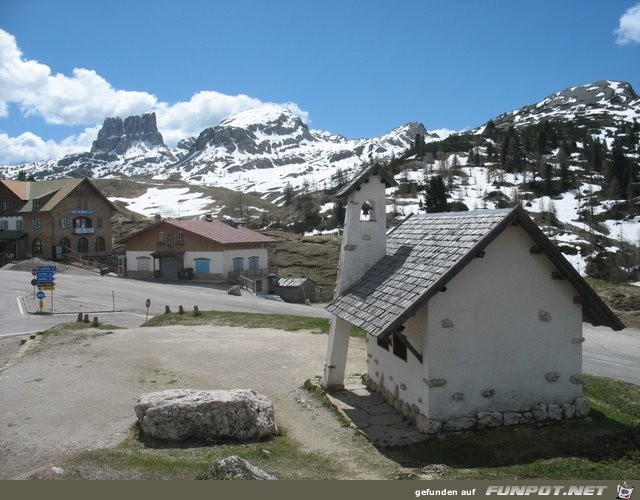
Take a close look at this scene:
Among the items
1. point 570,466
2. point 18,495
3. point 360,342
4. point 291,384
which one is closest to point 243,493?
point 18,495

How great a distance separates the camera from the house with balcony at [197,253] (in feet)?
180

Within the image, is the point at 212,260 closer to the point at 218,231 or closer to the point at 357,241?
the point at 218,231

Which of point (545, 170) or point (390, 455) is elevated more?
point (545, 170)

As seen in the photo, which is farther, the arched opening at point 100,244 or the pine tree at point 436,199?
the pine tree at point 436,199

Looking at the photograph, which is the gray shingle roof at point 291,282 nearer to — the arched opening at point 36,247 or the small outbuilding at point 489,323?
the arched opening at point 36,247

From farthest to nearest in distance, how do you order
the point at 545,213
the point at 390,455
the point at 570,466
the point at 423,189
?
the point at 423,189 → the point at 545,213 → the point at 390,455 → the point at 570,466

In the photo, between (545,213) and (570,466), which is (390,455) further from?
(545,213)

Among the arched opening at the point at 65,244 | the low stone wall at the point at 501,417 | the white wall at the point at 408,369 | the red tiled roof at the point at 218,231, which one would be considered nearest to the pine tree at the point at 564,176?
the red tiled roof at the point at 218,231

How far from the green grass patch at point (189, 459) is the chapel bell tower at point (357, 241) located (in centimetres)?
419

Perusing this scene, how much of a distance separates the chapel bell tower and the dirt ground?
1.54 m

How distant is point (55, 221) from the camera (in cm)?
6944

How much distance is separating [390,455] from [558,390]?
4820mm

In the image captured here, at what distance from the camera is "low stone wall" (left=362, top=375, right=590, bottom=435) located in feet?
40.9

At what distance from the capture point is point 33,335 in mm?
26047
